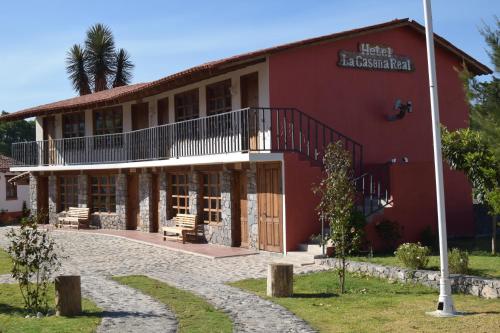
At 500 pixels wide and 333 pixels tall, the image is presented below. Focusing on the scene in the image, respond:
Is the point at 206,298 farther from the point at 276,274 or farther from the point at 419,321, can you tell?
the point at 419,321

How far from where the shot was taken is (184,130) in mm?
19625

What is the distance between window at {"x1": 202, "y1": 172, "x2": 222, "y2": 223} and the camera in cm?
1831

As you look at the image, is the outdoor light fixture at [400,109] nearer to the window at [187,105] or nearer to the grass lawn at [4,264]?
the window at [187,105]

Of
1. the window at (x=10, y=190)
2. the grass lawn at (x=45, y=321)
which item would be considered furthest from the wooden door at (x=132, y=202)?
the window at (x=10, y=190)

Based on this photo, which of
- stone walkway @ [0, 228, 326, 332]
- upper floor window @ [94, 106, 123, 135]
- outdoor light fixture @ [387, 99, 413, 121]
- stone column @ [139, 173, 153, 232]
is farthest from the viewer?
upper floor window @ [94, 106, 123, 135]

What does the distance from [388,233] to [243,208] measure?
425cm

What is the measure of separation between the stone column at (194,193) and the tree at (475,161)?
7.84 metres

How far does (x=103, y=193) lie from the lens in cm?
2480

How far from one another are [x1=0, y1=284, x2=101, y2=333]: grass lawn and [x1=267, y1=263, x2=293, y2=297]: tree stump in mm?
2895

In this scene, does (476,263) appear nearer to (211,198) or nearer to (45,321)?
(45,321)

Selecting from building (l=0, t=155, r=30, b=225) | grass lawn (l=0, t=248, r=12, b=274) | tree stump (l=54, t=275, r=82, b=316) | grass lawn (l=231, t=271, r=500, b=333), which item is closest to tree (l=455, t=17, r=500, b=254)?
grass lawn (l=231, t=271, r=500, b=333)

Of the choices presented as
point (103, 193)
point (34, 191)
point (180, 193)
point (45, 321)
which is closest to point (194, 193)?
point (180, 193)

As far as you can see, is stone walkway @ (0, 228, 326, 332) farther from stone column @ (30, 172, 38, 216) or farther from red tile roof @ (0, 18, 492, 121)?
stone column @ (30, 172, 38, 216)

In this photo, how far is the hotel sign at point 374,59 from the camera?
17125 millimetres
